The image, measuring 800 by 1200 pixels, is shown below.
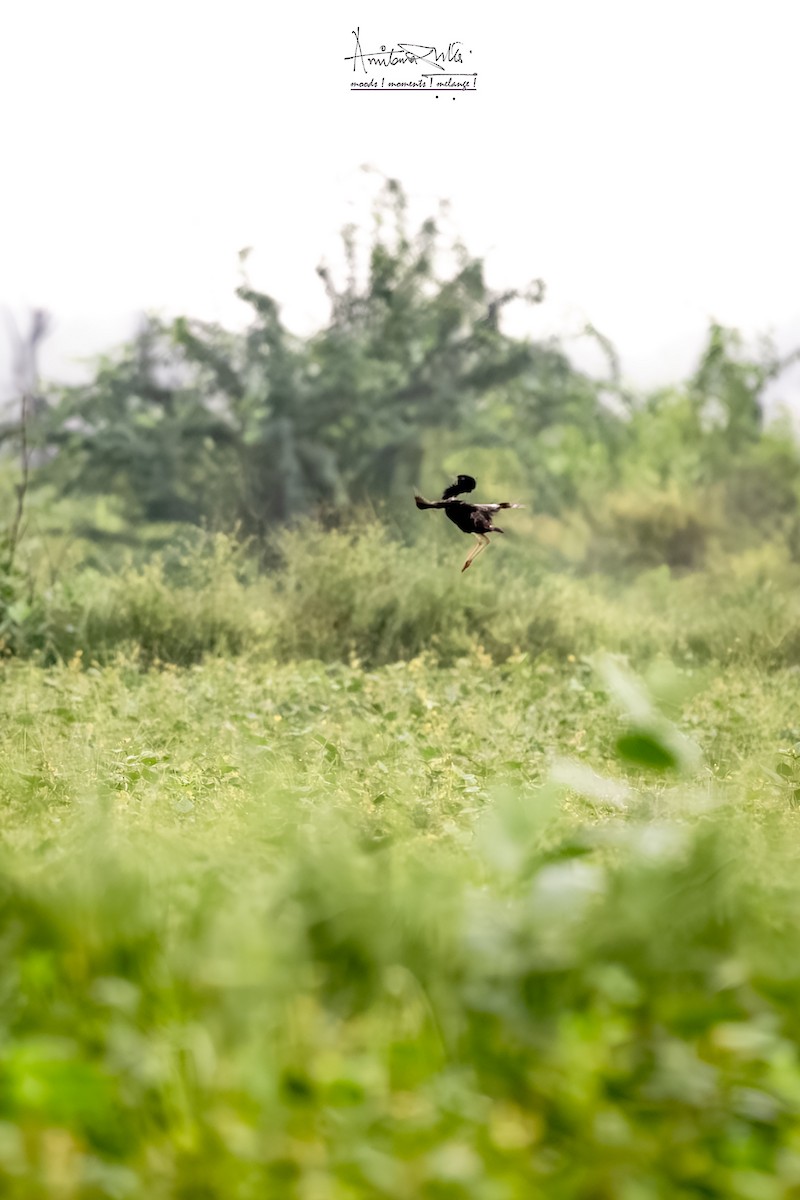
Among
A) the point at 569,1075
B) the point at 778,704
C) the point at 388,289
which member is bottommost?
the point at 778,704

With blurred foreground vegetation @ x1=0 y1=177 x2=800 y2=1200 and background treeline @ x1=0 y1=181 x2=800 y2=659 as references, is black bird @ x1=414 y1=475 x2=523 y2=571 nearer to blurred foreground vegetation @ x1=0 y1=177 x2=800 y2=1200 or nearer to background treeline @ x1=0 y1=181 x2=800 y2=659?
blurred foreground vegetation @ x1=0 y1=177 x2=800 y2=1200

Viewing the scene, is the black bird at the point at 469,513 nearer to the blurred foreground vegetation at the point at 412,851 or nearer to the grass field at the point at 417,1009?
the blurred foreground vegetation at the point at 412,851

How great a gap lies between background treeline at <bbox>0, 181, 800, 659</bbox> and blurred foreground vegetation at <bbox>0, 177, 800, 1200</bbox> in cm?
8

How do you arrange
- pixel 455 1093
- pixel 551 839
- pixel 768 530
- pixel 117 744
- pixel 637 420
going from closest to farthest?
pixel 455 1093
pixel 551 839
pixel 117 744
pixel 768 530
pixel 637 420

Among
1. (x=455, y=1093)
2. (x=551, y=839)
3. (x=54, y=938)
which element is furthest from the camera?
(x=551, y=839)

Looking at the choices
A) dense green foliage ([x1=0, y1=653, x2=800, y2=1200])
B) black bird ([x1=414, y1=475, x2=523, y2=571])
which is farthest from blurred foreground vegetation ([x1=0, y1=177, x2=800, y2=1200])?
black bird ([x1=414, y1=475, x2=523, y2=571])

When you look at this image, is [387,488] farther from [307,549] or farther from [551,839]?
[551,839]

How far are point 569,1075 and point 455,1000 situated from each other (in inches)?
5.7

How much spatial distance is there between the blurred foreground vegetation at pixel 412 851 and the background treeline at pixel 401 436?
8cm

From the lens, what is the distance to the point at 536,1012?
1.36 m

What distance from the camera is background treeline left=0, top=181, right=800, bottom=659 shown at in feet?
38.3

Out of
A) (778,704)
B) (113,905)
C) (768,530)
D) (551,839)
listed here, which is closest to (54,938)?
(113,905)

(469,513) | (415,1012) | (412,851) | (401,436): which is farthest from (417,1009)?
(401,436)

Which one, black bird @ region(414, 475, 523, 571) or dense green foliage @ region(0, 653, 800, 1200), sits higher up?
black bird @ region(414, 475, 523, 571)
